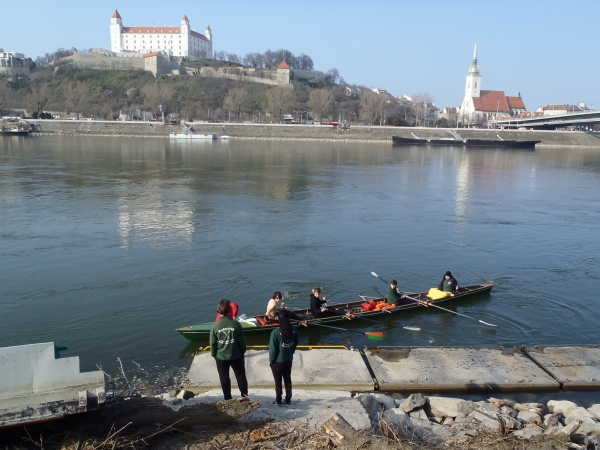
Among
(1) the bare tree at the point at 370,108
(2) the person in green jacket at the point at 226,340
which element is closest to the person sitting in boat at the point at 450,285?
(2) the person in green jacket at the point at 226,340

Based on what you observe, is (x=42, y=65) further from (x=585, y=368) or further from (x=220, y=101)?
(x=585, y=368)

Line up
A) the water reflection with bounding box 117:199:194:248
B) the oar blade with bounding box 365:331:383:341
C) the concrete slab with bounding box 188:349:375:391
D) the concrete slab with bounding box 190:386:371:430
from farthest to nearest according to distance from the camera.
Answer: the water reflection with bounding box 117:199:194:248 → the oar blade with bounding box 365:331:383:341 → the concrete slab with bounding box 188:349:375:391 → the concrete slab with bounding box 190:386:371:430

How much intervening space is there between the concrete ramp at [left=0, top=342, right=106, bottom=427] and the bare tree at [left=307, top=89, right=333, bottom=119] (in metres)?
118

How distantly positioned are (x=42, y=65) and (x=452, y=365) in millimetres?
170687

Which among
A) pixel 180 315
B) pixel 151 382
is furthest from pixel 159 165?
pixel 151 382

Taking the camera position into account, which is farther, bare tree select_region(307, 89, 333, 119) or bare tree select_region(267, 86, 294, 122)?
bare tree select_region(307, 89, 333, 119)

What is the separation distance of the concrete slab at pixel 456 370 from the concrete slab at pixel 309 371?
0.42m

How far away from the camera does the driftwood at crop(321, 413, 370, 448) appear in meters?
5.76

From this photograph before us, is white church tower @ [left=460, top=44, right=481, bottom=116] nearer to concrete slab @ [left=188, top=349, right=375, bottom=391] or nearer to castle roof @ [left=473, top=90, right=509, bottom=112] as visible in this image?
castle roof @ [left=473, top=90, right=509, bottom=112]

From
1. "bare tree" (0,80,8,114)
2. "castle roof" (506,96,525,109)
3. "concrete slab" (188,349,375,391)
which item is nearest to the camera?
"concrete slab" (188,349,375,391)

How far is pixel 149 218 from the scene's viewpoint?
23969 mm

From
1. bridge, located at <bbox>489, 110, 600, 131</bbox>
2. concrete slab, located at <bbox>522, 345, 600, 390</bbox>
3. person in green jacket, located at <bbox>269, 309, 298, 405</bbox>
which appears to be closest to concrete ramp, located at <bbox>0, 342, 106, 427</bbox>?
person in green jacket, located at <bbox>269, 309, 298, 405</bbox>

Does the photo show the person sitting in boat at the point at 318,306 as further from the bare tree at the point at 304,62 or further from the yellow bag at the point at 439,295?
the bare tree at the point at 304,62

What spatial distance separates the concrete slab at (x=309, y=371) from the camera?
9.27 metres
